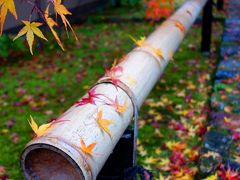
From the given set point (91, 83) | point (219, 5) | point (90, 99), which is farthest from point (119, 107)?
point (219, 5)

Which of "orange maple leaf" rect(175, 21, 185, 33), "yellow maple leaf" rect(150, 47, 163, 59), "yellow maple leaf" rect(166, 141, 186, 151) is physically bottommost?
"yellow maple leaf" rect(166, 141, 186, 151)

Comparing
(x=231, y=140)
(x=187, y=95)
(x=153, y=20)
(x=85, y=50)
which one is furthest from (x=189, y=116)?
(x=153, y=20)

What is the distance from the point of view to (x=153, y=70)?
2590 millimetres

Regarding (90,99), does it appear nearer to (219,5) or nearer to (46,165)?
(46,165)

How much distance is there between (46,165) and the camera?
62.6 inches

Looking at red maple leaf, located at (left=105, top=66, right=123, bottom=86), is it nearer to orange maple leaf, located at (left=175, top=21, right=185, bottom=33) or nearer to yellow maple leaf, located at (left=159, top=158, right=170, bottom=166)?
yellow maple leaf, located at (left=159, top=158, right=170, bottom=166)

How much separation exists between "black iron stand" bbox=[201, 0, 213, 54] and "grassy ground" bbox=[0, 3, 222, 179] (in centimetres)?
17

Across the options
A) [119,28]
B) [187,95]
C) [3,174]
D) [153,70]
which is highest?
[153,70]

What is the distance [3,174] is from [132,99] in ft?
5.58

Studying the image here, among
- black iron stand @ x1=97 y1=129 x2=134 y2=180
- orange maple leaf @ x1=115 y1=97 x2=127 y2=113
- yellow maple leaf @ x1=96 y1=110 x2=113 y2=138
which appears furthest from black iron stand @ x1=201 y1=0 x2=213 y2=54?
yellow maple leaf @ x1=96 y1=110 x2=113 y2=138

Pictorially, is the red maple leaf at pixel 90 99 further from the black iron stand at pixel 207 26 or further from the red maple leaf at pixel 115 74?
the black iron stand at pixel 207 26

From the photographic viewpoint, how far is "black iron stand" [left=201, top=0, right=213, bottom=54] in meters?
5.95

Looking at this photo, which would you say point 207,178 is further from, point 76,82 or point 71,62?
point 71,62

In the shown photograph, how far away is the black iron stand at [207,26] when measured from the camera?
595 centimetres
